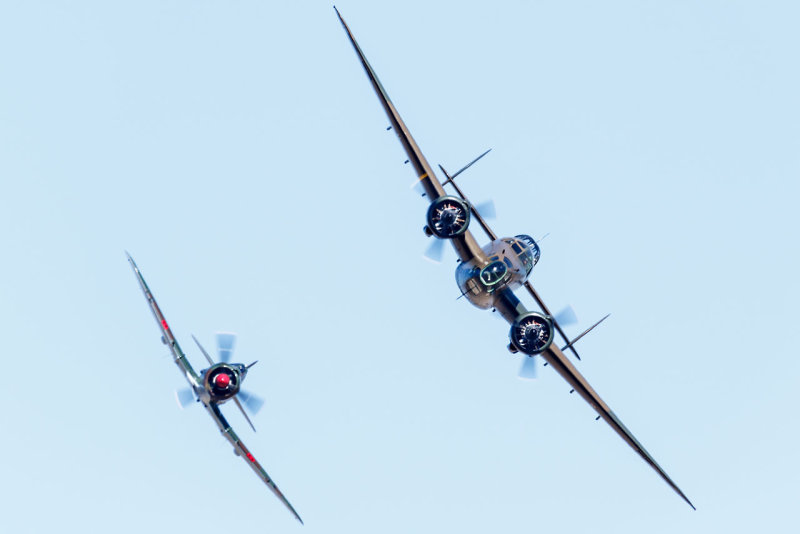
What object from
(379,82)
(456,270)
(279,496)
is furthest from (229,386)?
(379,82)

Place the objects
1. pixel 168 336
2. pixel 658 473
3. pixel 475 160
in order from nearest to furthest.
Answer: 1. pixel 475 160
2. pixel 168 336
3. pixel 658 473

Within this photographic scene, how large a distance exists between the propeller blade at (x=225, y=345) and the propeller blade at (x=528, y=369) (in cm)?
2145

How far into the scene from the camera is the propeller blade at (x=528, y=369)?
84625 mm

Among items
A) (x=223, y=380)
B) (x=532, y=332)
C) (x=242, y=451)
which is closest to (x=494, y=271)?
(x=532, y=332)

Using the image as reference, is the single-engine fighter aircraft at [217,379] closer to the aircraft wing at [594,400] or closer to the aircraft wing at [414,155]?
the aircraft wing at [414,155]

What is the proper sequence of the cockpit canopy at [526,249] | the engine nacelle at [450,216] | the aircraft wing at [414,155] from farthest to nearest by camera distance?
Result: the cockpit canopy at [526,249] → the aircraft wing at [414,155] → the engine nacelle at [450,216]

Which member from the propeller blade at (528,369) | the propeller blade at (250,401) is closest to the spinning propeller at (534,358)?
the propeller blade at (528,369)

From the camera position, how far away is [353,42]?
79.4 metres

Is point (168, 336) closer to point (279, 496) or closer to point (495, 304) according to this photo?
point (279, 496)

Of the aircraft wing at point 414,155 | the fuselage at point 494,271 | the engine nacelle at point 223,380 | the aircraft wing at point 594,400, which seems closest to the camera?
the engine nacelle at point 223,380

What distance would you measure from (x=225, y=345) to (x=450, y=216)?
18.7 m

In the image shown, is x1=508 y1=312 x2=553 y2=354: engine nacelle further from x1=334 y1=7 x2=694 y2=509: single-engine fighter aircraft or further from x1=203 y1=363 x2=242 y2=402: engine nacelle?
x1=203 y1=363 x2=242 y2=402: engine nacelle

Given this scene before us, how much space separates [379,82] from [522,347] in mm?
21941

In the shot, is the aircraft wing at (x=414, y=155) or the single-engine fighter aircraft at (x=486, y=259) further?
the aircraft wing at (x=414, y=155)
